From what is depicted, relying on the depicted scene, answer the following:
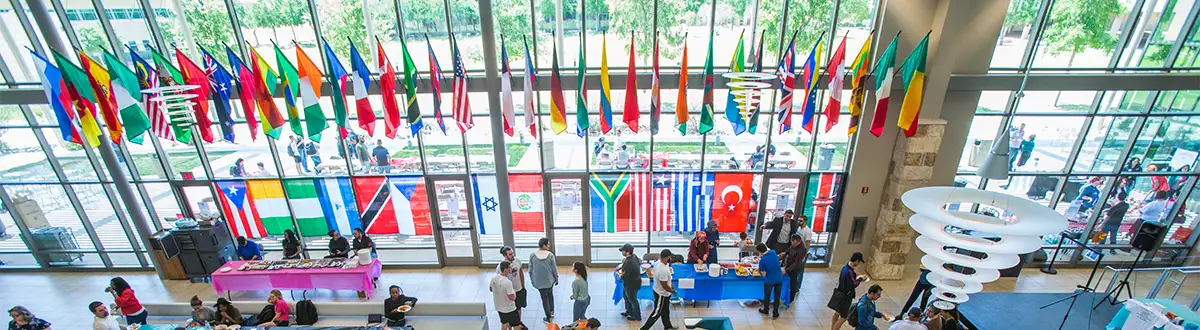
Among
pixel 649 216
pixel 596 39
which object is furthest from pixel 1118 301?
pixel 596 39

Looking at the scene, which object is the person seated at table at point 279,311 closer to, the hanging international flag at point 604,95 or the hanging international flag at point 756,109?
the hanging international flag at point 604,95

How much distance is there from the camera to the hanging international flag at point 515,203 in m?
9.09

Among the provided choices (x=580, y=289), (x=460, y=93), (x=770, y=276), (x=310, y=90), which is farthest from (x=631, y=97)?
(x=310, y=90)

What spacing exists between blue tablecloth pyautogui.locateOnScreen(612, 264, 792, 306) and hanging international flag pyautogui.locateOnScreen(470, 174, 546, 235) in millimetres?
2357

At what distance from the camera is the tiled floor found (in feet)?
26.6

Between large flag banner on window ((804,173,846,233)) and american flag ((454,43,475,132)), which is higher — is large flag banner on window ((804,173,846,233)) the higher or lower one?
the lower one

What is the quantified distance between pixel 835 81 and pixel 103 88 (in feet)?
35.9

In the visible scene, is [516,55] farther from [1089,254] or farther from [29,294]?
[1089,254]

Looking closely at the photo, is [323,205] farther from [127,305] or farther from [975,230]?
[975,230]

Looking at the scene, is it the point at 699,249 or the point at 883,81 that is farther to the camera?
the point at 699,249

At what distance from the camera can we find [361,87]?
23.5 feet

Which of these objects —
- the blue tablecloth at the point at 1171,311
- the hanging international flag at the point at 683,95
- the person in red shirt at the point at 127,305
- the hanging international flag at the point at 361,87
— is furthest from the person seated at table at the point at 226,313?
the blue tablecloth at the point at 1171,311

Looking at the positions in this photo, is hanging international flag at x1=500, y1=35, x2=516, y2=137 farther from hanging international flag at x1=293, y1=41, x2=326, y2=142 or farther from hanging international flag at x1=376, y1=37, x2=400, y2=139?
hanging international flag at x1=293, y1=41, x2=326, y2=142

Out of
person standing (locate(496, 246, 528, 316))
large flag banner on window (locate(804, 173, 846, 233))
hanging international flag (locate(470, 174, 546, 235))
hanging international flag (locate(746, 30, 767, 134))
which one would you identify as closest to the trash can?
large flag banner on window (locate(804, 173, 846, 233))
